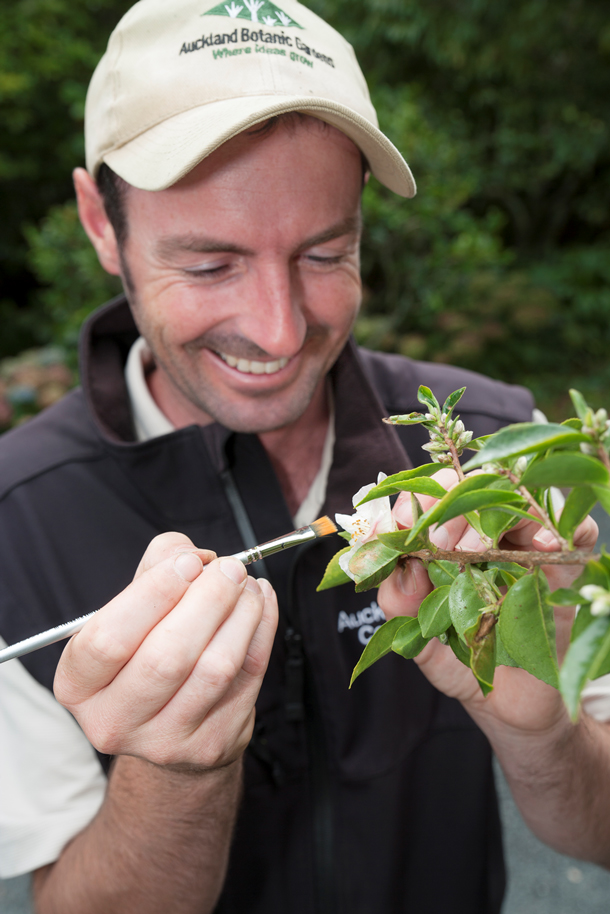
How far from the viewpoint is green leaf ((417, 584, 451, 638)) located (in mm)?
728

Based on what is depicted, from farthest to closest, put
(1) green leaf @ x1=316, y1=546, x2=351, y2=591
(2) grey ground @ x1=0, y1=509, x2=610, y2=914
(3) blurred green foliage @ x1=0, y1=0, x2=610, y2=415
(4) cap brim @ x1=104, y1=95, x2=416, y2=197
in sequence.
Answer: (3) blurred green foliage @ x1=0, y1=0, x2=610, y2=415
(2) grey ground @ x1=0, y1=509, x2=610, y2=914
(4) cap brim @ x1=104, y1=95, x2=416, y2=197
(1) green leaf @ x1=316, y1=546, x2=351, y2=591

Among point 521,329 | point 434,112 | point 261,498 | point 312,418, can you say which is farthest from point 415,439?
point 434,112

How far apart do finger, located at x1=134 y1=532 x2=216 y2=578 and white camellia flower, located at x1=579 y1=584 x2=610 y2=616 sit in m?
0.53

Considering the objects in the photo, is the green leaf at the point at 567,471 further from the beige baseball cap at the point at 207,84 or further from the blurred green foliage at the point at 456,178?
the blurred green foliage at the point at 456,178

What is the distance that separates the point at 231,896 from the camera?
4.93 ft

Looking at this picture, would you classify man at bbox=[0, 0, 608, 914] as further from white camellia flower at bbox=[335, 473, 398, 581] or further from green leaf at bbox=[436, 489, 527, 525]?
green leaf at bbox=[436, 489, 527, 525]

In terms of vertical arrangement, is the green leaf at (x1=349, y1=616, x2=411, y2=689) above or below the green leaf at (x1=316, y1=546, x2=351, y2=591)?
below

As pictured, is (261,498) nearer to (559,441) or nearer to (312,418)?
(312,418)

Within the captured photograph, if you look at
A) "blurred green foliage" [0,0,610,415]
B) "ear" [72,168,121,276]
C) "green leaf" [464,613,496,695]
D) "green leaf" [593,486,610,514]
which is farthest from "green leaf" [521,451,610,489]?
"blurred green foliage" [0,0,610,415]

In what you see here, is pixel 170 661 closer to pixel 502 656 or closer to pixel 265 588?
pixel 265 588

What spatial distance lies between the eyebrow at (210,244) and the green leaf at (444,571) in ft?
2.48

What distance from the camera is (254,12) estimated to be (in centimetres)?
126

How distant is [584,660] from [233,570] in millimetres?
488

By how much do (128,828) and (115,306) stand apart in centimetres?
120
